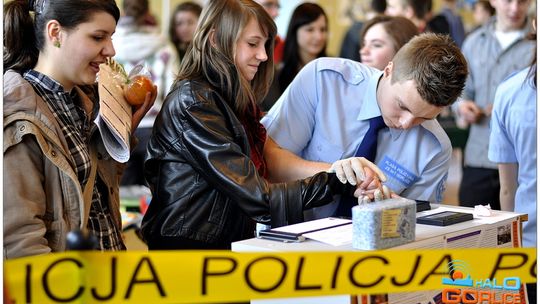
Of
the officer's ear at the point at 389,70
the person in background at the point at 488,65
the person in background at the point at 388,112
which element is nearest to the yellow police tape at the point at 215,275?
the person in background at the point at 388,112

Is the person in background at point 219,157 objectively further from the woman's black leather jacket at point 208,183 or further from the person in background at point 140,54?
the person in background at point 140,54

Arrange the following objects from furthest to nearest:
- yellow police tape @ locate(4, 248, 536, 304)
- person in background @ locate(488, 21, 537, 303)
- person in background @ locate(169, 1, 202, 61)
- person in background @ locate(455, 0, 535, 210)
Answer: person in background @ locate(169, 1, 202, 61) < person in background @ locate(455, 0, 535, 210) < person in background @ locate(488, 21, 537, 303) < yellow police tape @ locate(4, 248, 536, 304)

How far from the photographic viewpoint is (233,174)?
216cm

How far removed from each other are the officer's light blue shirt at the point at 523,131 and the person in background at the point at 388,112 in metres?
0.43

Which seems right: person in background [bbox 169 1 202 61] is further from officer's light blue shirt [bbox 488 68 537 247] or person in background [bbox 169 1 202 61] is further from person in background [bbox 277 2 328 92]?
officer's light blue shirt [bbox 488 68 537 247]

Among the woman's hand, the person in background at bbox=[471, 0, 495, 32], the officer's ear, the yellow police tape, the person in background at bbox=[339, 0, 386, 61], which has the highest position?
the person in background at bbox=[471, 0, 495, 32]

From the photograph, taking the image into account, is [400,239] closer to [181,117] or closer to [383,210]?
[383,210]

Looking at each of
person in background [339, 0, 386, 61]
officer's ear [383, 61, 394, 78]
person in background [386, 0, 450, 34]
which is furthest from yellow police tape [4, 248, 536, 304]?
person in background [339, 0, 386, 61]

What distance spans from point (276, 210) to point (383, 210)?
0.41 meters

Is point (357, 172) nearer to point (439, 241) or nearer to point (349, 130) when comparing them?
point (439, 241)

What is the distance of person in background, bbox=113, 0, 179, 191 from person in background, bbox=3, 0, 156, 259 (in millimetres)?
2748

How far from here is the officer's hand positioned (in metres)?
2.18

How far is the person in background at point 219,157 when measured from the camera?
2.17 meters

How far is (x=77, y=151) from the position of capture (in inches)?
84.9
